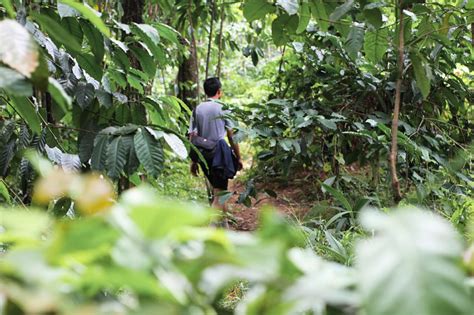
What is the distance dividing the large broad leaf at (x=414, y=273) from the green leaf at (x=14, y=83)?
1.44 ft

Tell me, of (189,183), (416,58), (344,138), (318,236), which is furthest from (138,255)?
(189,183)

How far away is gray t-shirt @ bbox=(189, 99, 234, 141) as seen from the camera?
11.2 ft

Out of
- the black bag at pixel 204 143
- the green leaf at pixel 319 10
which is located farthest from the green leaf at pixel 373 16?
the black bag at pixel 204 143

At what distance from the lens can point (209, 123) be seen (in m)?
3.45

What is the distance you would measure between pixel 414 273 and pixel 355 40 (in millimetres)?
1244

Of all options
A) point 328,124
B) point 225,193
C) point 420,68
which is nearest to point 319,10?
point 420,68

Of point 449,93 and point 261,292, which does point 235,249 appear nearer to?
point 261,292

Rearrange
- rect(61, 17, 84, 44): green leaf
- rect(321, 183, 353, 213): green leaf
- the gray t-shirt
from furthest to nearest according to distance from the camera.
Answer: the gray t-shirt, rect(321, 183, 353, 213): green leaf, rect(61, 17, 84, 44): green leaf

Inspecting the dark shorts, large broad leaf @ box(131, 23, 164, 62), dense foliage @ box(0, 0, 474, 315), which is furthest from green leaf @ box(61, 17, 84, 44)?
the dark shorts

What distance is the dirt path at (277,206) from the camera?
374cm

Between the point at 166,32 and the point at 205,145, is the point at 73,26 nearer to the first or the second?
the point at 166,32

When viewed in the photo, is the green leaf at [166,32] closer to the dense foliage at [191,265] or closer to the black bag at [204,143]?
the dense foliage at [191,265]

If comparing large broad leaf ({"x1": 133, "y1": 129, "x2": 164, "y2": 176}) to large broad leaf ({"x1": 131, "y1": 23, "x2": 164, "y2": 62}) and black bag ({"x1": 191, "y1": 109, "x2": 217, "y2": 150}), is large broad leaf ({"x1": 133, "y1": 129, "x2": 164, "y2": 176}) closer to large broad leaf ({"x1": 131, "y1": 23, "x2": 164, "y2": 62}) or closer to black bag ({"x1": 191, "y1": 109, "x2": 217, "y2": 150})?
large broad leaf ({"x1": 131, "y1": 23, "x2": 164, "y2": 62})

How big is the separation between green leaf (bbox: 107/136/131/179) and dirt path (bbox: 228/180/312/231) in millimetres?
2277
